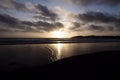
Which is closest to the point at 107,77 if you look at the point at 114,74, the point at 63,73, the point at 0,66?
the point at 114,74

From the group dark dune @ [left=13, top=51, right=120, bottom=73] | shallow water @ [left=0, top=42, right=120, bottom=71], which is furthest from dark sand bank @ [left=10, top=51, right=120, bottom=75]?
shallow water @ [left=0, top=42, right=120, bottom=71]

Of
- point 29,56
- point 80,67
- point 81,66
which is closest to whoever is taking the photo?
point 80,67

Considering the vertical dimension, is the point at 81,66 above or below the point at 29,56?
above

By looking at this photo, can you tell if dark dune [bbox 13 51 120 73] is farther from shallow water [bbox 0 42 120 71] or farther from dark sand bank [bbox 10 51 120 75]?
shallow water [bbox 0 42 120 71]

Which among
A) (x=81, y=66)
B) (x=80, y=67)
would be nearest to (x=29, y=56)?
(x=81, y=66)

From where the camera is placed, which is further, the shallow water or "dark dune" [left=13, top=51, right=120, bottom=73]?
the shallow water

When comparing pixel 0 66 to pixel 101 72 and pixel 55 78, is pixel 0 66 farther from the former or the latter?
pixel 101 72

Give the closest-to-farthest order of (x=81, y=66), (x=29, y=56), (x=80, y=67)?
(x=80, y=67) < (x=81, y=66) < (x=29, y=56)

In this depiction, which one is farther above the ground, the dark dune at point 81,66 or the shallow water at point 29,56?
the dark dune at point 81,66

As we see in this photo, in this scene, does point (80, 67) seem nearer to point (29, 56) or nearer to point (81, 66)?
point (81, 66)

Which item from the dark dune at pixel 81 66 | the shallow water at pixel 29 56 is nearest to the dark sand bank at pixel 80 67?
the dark dune at pixel 81 66

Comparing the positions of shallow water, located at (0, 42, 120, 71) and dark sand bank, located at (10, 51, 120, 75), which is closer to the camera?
dark sand bank, located at (10, 51, 120, 75)

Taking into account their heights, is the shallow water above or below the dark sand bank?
below

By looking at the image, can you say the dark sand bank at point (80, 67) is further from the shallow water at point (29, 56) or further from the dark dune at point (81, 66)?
the shallow water at point (29, 56)
